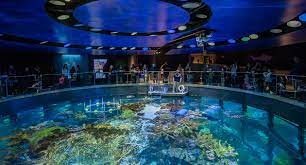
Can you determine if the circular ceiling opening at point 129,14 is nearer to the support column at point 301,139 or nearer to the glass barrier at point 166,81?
the glass barrier at point 166,81

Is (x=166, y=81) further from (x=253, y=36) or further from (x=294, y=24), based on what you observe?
(x=294, y=24)

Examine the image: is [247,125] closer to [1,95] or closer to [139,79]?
[139,79]

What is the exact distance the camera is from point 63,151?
24.0ft

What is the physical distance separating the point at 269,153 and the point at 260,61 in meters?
11.3

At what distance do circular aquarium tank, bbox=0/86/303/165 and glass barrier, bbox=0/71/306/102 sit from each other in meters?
0.97

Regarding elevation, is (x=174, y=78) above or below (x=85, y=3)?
below

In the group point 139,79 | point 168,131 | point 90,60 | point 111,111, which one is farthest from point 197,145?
point 90,60

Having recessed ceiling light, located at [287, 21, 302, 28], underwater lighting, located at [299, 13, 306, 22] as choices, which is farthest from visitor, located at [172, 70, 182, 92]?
underwater lighting, located at [299, 13, 306, 22]

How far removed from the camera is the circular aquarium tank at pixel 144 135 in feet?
22.4

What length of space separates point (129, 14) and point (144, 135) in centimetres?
382

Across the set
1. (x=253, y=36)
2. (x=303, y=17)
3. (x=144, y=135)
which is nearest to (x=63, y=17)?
(x=144, y=135)

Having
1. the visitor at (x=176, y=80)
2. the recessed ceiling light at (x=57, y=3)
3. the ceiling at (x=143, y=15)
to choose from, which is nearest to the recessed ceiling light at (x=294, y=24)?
the ceiling at (x=143, y=15)

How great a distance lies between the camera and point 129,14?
816 cm

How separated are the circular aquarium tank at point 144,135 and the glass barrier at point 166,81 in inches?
38.3
